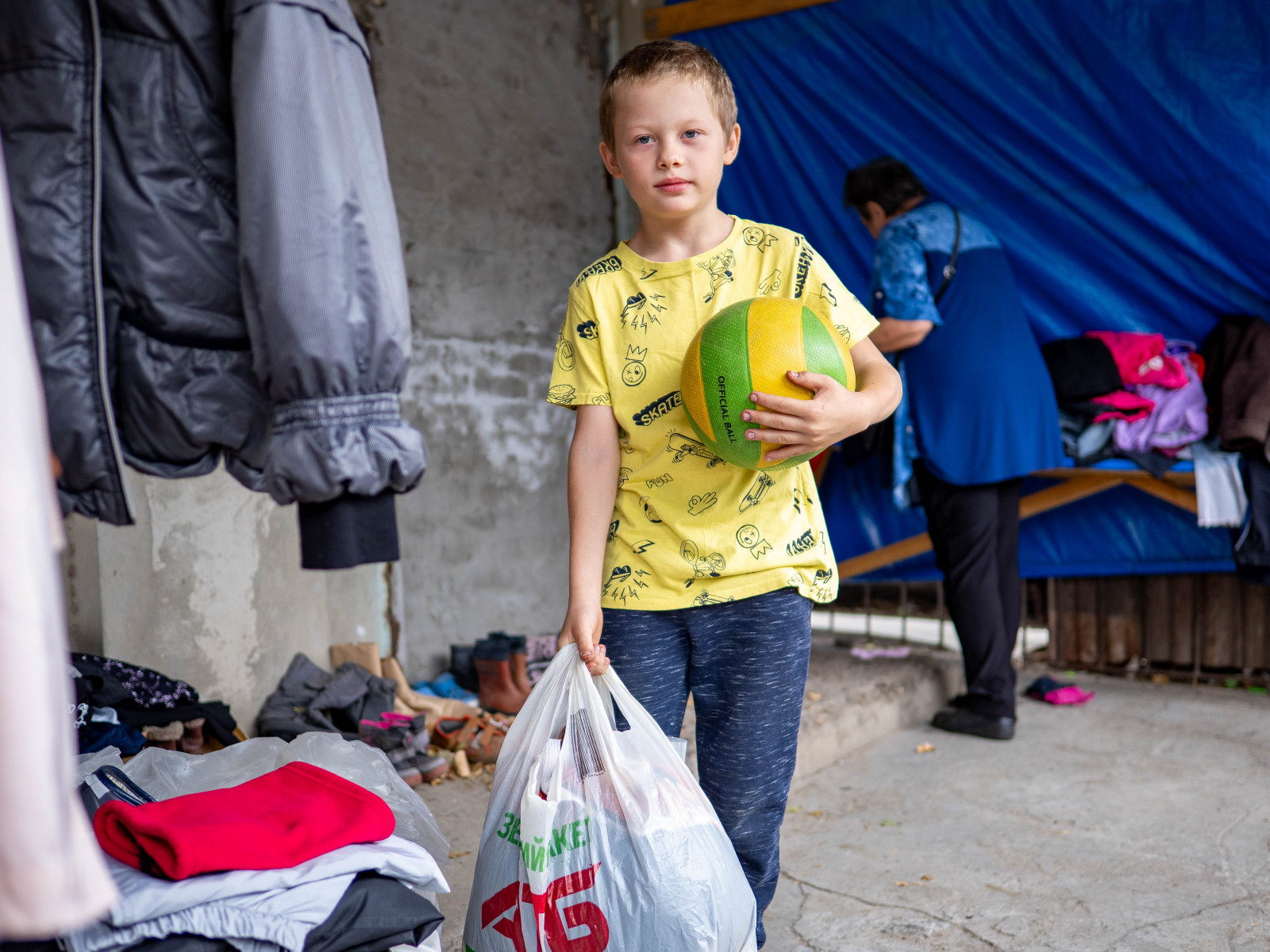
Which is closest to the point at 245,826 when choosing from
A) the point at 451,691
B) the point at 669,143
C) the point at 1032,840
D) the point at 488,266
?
the point at 669,143

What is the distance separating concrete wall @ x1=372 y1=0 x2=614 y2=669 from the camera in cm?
381

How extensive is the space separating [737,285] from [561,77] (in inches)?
120

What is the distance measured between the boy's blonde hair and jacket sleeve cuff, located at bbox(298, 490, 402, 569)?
84 centimetres

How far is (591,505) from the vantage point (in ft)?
5.57

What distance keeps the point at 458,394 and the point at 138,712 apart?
181 centimetres

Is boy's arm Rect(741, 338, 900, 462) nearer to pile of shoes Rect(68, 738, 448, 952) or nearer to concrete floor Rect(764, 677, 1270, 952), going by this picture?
pile of shoes Rect(68, 738, 448, 952)

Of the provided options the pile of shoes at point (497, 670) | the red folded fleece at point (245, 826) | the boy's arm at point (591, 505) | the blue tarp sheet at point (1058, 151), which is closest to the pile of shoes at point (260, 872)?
the red folded fleece at point (245, 826)

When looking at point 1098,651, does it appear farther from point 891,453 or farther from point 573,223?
point 573,223

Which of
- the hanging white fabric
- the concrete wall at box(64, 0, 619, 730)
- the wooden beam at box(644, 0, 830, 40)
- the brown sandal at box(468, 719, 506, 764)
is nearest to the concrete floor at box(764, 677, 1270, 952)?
the brown sandal at box(468, 719, 506, 764)

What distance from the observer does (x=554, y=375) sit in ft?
5.76

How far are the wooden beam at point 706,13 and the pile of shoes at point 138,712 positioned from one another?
329cm

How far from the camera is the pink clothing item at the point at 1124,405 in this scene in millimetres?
3809

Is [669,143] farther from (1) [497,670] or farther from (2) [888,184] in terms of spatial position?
(1) [497,670]

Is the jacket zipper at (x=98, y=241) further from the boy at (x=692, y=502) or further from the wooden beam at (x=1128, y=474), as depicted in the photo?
the wooden beam at (x=1128, y=474)
